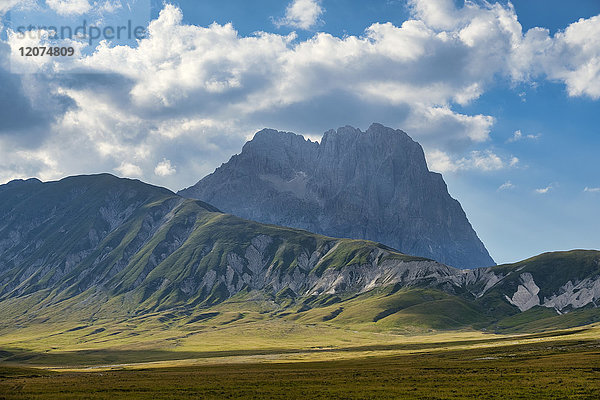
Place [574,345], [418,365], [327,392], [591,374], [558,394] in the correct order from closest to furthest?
[558,394] < [327,392] < [591,374] < [418,365] < [574,345]

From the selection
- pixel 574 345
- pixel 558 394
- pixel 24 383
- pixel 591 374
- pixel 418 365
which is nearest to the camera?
pixel 558 394

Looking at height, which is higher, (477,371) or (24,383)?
(24,383)

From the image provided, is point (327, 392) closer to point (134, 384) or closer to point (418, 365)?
point (134, 384)

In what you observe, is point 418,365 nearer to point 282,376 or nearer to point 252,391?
point 282,376

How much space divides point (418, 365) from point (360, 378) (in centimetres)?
2864

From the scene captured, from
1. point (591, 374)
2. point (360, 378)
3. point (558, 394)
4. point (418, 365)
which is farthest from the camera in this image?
point (418, 365)

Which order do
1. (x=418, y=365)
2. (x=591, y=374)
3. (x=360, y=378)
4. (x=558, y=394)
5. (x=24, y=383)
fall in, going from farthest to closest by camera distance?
1. (x=418, y=365)
2. (x=24, y=383)
3. (x=360, y=378)
4. (x=591, y=374)
5. (x=558, y=394)

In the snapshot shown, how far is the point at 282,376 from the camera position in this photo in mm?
104312

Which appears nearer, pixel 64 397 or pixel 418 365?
pixel 64 397

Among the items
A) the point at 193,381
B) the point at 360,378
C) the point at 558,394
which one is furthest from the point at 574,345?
the point at 193,381

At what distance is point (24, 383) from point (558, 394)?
92.1 metres

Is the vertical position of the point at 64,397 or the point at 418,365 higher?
the point at 64,397

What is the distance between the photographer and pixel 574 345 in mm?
149625

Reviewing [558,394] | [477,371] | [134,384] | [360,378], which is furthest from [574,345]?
[134,384]
